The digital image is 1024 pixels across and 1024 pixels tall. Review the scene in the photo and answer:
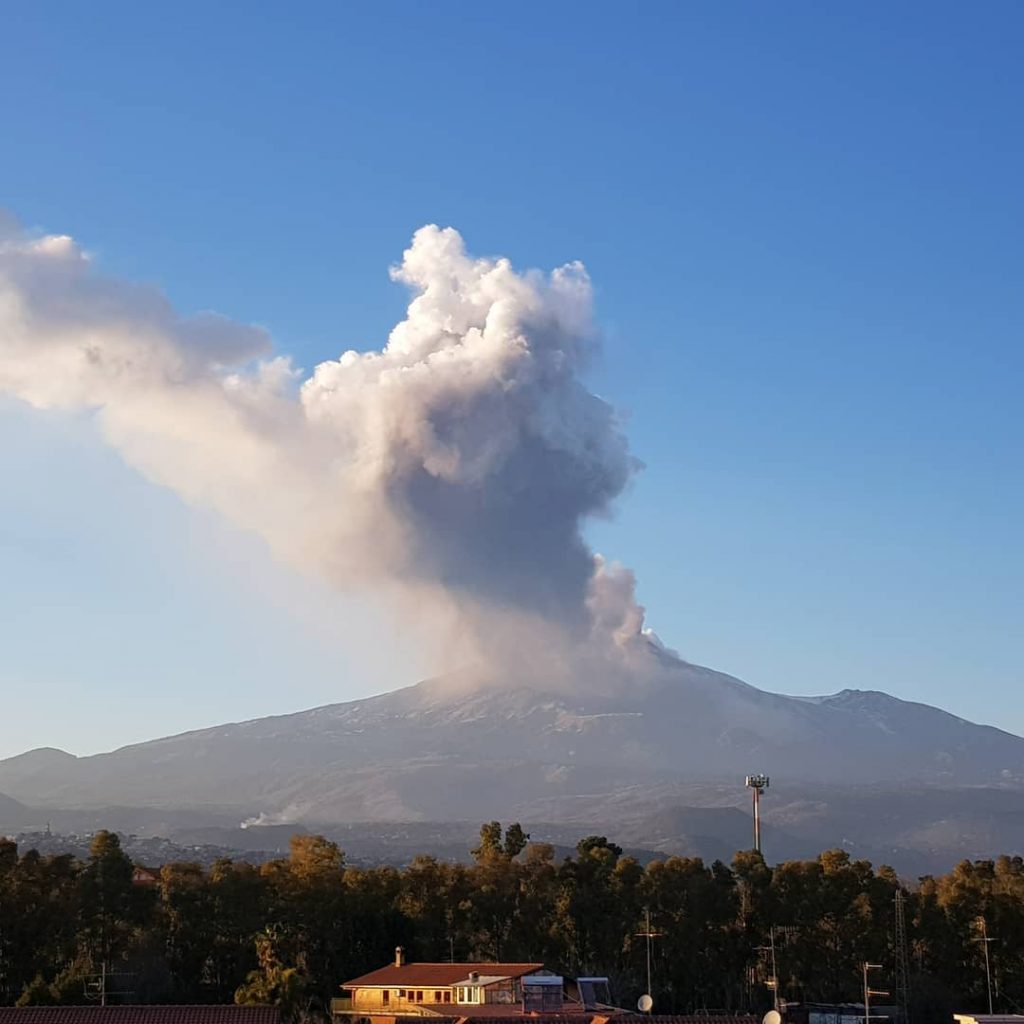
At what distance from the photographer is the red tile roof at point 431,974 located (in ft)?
267

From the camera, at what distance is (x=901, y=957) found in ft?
319

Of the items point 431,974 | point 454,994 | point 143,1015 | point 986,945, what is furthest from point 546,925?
point 143,1015

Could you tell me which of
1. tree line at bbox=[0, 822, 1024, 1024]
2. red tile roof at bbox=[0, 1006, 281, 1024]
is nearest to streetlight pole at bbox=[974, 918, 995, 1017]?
tree line at bbox=[0, 822, 1024, 1024]

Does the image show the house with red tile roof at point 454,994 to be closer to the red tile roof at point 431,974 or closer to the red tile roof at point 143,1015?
the red tile roof at point 431,974

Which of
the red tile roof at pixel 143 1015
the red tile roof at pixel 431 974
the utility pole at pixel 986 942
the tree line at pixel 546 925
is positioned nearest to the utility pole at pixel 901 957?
the tree line at pixel 546 925

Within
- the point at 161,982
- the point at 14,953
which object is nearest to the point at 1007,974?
the point at 161,982

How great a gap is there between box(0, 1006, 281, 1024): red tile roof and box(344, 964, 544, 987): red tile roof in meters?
24.7

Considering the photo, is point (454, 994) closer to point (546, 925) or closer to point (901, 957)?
point (546, 925)

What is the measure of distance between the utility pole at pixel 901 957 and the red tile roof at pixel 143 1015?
48311mm

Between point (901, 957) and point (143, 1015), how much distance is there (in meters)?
55.1

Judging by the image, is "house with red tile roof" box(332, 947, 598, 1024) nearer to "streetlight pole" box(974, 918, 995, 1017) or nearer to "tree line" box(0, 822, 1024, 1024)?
"tree line" box(0, 822, 1024, 1024)

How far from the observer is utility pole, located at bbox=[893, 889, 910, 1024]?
94.4 m

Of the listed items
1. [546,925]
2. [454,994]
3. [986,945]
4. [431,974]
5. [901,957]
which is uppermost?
[546,925]

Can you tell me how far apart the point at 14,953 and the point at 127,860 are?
1004cm
